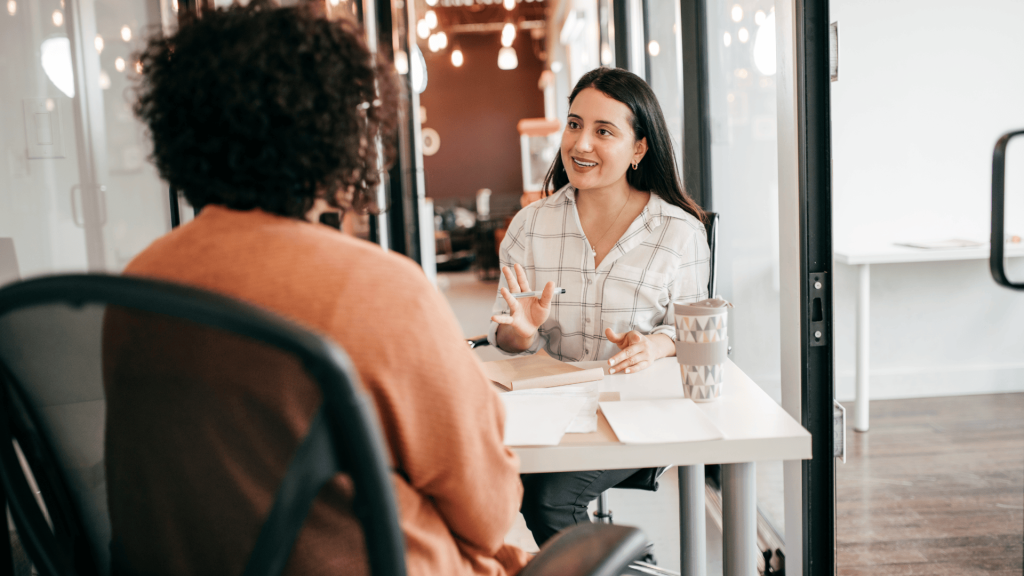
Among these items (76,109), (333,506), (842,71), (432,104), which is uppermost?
(432,104)

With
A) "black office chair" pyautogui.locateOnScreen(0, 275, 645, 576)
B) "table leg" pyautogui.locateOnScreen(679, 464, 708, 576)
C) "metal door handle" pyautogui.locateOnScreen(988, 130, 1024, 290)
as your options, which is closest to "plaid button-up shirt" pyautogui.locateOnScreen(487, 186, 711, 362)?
"table leg" pyautogui.locateOnScreen(679, 464, 708, 576)

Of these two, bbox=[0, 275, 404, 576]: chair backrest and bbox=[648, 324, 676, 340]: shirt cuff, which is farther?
bbox=[648, 324, 676, 340]: shirt cuff

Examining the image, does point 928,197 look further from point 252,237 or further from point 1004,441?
point 252,237

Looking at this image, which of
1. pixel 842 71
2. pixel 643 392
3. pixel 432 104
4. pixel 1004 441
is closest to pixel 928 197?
pixel 842 71

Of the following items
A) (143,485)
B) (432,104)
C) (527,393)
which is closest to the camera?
(143,485)

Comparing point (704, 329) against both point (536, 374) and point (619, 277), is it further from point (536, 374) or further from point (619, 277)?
point (619, 277)

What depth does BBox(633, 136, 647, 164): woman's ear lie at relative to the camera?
1988 millimetres

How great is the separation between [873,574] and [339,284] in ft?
6.55

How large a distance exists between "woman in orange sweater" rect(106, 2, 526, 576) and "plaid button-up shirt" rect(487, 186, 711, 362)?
1041 millimetres

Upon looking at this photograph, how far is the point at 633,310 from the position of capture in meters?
1.88

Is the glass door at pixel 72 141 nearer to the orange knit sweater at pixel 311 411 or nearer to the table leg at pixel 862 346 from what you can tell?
the orange knit sweater at pixel 311 411

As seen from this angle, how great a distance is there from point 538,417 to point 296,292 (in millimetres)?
628

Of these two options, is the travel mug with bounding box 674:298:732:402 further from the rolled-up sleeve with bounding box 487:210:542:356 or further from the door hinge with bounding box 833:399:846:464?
the rolled-up sleeve with bounding box 487:210:542:356

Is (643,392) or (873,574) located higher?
(643,392)
